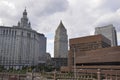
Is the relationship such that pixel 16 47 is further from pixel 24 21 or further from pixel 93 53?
pixel 93 53

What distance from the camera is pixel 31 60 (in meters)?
152

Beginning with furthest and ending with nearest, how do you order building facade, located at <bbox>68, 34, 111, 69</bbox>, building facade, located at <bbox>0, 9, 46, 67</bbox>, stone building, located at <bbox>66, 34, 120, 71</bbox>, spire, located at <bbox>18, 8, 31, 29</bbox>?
spire, located at <bbox>18, 8, 31, 29</bbox> < building facade, located at <bbox>0, 9, 46, 67</bbox> < building facade, located at <bbox>68, 34, 111, 69</bbox> < stone building, located at <bbox>66, 34, 120, 71</bbox>

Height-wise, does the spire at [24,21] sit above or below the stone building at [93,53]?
above

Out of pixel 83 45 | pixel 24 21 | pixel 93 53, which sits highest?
pixel 24 21

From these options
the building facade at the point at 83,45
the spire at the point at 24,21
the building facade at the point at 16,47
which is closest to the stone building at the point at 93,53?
the building facade at the point at 83,45

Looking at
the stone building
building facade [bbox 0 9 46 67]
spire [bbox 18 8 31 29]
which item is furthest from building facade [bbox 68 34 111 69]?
spire [bbox 18 8 31 29]

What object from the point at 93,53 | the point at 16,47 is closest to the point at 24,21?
the point at 16,47

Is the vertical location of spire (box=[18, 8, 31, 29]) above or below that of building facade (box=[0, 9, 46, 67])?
above

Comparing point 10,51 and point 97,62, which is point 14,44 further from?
point 97,62

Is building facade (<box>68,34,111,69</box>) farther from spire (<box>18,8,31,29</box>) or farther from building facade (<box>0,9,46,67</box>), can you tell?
spire (<box>18,8,31,29</box>)

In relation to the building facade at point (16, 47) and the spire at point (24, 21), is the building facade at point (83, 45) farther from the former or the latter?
the spire at point (24, 21)

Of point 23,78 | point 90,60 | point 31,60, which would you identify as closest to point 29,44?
point 31,60

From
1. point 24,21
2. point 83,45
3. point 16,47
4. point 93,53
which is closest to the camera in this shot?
point 93,53

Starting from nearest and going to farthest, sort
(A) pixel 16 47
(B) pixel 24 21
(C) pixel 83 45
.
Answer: (C) pixel 83 45, (A) pixel 16 47, (B) pixel 24 21
